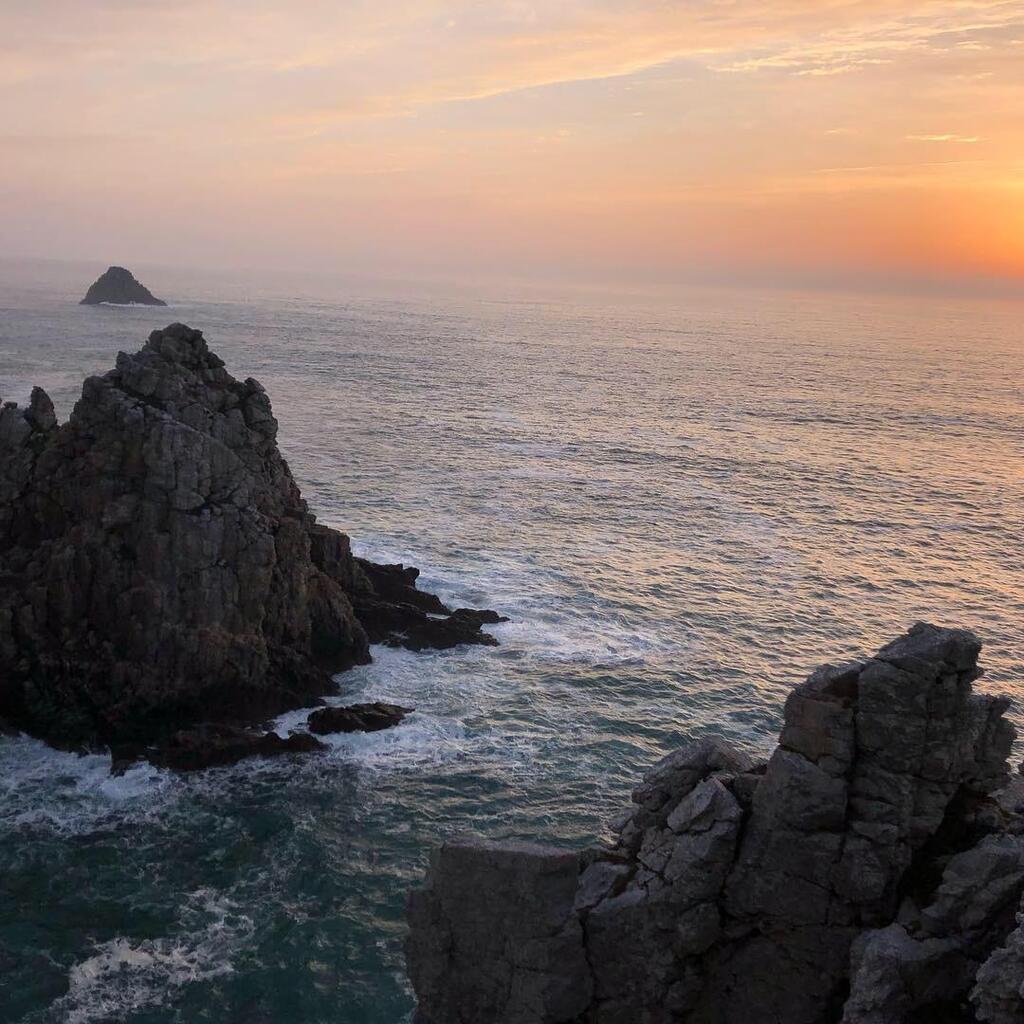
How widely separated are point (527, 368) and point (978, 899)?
568 ft

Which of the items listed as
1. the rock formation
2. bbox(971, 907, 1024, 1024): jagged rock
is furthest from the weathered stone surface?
the rock formation

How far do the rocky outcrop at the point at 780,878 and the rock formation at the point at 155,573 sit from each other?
2285cm

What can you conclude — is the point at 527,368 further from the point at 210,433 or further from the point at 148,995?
the point at 148,995

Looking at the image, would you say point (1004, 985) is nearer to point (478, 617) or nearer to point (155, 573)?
point (155, 573)

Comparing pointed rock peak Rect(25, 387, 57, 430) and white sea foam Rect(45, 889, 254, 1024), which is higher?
pointed rock peak Rect(25, 387, 57, 430)

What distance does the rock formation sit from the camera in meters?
48.1

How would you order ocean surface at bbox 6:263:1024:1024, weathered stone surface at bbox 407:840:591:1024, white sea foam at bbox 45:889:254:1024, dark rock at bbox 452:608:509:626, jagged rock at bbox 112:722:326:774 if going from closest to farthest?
weathered stone surface at bbox 407:840:591:1024 < white sea foam at bbox 45:889:254:1024 < ocean surface at bbox 6:263:1024:1024 < jagged rock at bbox 112:722:326:774 < dark rock at bbox 452:608:509:626

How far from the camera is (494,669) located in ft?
188

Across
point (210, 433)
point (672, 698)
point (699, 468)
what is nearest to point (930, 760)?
point (672, 698)

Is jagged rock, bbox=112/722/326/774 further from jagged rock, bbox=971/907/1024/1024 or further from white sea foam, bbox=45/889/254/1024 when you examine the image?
jagged rock, bbox=971/907/1024/1024

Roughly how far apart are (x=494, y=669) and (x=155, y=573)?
19.6m

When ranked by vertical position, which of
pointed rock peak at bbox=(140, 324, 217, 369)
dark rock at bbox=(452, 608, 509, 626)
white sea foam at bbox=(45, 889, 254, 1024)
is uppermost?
pointed rock peak at bbox=(140, 324, 217, 369)

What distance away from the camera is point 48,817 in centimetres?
4169

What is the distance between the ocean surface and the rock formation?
280 cm
